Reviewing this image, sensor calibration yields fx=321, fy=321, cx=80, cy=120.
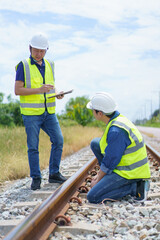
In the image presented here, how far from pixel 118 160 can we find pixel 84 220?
843mm

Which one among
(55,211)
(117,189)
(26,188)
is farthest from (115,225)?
(26,188)

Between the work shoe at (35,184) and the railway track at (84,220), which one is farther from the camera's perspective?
the work shoe at (35,184)

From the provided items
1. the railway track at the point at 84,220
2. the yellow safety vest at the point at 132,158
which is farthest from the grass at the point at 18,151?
the yellow safety vest at the point at 132,158

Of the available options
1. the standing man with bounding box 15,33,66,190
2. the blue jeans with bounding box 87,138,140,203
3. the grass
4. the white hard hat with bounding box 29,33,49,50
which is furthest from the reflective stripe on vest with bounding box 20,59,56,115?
the grass

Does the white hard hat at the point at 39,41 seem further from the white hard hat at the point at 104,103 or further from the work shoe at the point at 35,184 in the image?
the work shoe at the point at 35,184

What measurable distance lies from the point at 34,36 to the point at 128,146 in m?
A: 2.03

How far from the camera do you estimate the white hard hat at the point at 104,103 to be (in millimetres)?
3697

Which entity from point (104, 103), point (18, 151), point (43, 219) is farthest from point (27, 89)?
point (18, 151)

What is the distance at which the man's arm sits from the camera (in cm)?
450

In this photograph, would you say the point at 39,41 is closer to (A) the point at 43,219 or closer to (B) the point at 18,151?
(A) the point at 43,219

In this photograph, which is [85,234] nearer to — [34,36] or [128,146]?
[128,146]

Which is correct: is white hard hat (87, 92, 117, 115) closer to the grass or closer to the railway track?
the railway track

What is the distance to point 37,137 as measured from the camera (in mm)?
4734

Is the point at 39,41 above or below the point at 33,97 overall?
above
